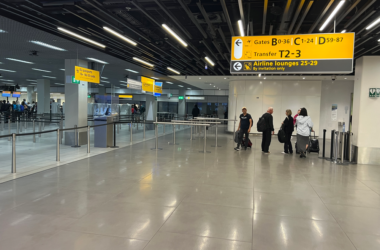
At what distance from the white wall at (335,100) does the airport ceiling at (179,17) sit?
752 cm

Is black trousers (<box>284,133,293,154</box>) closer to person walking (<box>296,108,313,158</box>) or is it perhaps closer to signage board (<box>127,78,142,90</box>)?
person walking (<box>296,108,313,158</box>)

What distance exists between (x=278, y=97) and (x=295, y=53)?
Answer: 11070mm

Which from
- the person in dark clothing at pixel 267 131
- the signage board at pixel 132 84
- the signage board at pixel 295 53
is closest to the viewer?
the signage board at pixel 295 53

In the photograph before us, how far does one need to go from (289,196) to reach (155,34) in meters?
6.09

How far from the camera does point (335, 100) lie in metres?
16.8

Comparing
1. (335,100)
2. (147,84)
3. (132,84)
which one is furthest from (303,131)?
(147,84)

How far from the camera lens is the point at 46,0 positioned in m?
5.76

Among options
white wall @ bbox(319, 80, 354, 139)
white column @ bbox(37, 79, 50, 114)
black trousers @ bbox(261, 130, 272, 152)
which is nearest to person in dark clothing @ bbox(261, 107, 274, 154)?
black trousers @ bbox(261, 130, 272, 152)

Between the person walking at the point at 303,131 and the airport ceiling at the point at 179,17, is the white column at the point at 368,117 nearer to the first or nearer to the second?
the airport ceiling at the point at 179,17

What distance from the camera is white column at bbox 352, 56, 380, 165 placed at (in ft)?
26.6

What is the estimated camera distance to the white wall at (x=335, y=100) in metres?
16.5

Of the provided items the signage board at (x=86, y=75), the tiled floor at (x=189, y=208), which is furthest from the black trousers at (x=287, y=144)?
the signage board at (x=86, y=75)

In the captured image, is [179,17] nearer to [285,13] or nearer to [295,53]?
[285,13]

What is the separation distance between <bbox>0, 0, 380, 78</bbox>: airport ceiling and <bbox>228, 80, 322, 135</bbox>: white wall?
23.0ft
